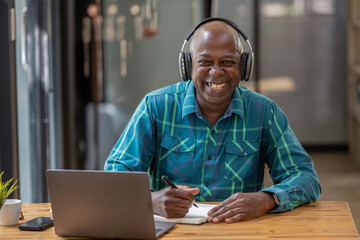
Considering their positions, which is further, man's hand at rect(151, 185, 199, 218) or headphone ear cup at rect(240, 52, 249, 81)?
headphone ear cup at rect(240, 52, 249, 81)

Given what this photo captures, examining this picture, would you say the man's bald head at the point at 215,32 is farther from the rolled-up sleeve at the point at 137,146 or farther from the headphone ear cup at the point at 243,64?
the rolled-up sleeve at the point at 137,146

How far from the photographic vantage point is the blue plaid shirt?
219 centimetres

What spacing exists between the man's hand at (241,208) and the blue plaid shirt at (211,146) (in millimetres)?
276

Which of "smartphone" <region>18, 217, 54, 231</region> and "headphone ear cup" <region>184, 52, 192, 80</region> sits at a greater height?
"headphone ear cup" <region>184, 52, 192, 80</region>

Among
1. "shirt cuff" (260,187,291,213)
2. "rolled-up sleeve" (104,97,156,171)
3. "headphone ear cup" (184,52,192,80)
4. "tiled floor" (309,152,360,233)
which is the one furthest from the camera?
"tiled floor" (309,152,360,233)

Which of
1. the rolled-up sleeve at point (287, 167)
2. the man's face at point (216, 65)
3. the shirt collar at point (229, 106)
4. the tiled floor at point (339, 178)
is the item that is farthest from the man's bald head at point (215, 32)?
the tiled floor at point (339, 178)

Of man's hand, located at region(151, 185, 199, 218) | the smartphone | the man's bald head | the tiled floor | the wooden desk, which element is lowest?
the tiled floor

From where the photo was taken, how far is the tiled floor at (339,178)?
15.4 feet

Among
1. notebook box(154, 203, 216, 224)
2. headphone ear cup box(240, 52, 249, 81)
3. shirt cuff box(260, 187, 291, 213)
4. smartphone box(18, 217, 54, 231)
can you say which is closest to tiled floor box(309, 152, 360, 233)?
headphone ear cup box(240, 52, 249, 81)

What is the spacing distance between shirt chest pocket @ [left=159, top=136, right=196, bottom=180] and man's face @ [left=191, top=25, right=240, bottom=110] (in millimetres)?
169

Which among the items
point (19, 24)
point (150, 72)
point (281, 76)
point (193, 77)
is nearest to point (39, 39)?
point (19, 24)

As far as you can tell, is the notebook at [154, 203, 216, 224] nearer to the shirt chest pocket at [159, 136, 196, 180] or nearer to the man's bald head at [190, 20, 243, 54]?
the shirt chest pocket at [159, 136, 196, 180]

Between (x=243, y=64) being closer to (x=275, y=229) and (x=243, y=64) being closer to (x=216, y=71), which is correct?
(x=216, y=71)

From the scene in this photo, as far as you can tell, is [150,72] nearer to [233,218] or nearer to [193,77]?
[193,77]
